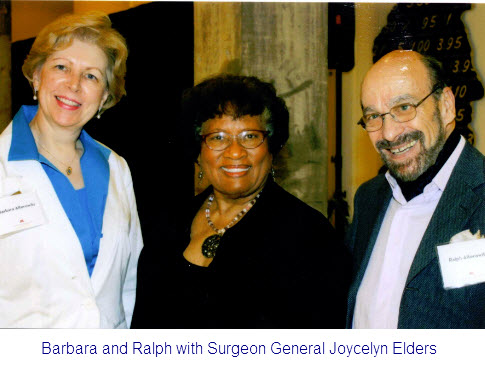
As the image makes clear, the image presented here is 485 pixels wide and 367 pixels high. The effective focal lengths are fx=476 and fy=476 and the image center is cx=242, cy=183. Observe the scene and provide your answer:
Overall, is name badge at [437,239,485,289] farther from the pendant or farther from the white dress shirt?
the pendant

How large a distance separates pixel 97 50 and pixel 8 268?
816 millimetres

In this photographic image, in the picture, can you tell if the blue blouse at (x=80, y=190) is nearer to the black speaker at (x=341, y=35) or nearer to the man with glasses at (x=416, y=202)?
the man with glasses at (x=416, y=202)

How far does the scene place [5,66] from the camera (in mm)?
2062

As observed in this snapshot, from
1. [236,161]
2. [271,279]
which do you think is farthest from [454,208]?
[236,161]

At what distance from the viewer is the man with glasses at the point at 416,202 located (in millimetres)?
1427

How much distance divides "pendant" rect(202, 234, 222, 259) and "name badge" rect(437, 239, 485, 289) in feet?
2.40

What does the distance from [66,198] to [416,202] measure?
1.21m

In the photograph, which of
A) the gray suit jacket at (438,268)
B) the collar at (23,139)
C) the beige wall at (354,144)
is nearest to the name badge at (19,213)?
the collar at (23,139)

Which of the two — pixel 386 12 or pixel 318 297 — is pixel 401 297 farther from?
pixel 386 12

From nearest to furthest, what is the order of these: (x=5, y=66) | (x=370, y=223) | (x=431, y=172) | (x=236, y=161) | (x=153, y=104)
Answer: (x=431, y=172), (x=236, y=161), (x=370, y=223), (x=5, y=66), (x=153, y=104)

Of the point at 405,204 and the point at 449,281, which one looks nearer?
the point at 449,281

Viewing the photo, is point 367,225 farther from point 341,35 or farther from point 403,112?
point 341,35
